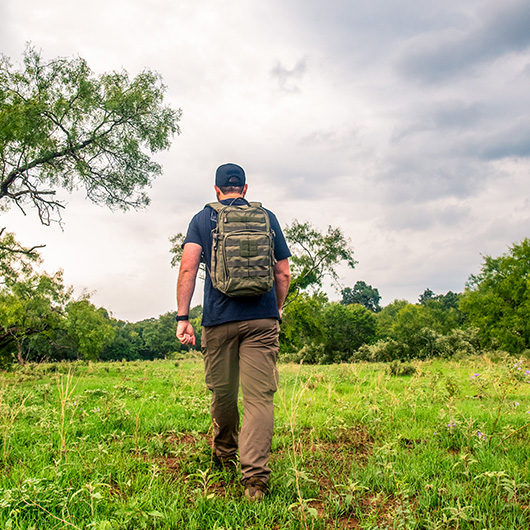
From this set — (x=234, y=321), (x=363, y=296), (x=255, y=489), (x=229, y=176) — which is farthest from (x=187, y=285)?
(x=363, y=296)

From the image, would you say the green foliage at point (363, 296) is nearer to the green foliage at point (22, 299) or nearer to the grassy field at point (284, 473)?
the green foliage at point (22, 299)

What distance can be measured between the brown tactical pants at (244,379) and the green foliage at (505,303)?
34726 millimetres

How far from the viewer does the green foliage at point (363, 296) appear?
130875 mm

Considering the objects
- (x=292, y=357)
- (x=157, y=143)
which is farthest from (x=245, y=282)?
(x=292, y=357)

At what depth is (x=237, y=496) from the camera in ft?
9.31

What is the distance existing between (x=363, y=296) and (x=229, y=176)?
132 meters

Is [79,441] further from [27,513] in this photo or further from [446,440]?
[446,440]

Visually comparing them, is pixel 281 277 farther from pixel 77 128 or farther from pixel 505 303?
pixel 505 303

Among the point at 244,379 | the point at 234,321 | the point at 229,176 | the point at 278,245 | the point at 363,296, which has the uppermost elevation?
the point at 363,296

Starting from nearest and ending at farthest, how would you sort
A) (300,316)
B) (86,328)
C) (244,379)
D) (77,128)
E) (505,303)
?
(244,379) < (77,128) < (505,303) < (300,316) < (86,328)

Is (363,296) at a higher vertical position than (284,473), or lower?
higher

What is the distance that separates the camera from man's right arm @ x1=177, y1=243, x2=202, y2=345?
337 cm

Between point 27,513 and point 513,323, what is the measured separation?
37933mm

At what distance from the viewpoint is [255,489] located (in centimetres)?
275
